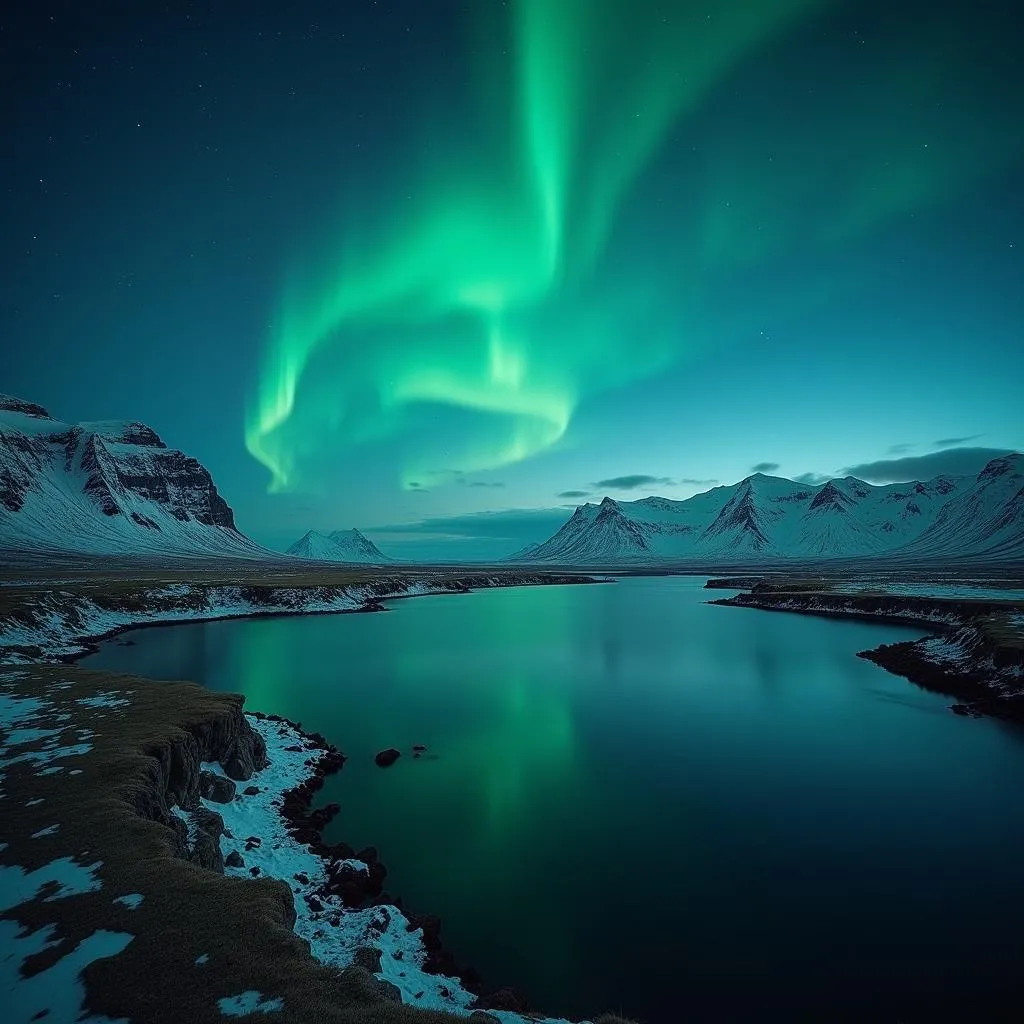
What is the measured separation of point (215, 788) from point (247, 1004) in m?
15.1

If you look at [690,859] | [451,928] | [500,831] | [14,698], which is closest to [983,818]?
[690,859]

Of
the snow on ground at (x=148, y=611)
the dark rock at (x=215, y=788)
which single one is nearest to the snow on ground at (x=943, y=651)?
the dark rock at (x=215, y=788)

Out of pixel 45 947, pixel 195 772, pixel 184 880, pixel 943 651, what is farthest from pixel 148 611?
pixel 943 651

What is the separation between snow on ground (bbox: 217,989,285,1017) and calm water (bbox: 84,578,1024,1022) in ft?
25.2

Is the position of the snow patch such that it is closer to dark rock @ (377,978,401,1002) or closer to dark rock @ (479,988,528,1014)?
dark rock @ (377,978,401,1002)

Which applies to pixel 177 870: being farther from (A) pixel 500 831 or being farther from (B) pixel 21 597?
(B) pixel 21 597

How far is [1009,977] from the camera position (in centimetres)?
1266

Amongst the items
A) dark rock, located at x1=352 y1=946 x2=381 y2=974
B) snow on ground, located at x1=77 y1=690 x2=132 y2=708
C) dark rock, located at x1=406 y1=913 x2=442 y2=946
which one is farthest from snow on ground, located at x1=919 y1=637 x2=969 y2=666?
snow on ground, located at x1=77 y1=690 x2=132 y2=708

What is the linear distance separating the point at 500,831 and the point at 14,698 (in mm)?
23373

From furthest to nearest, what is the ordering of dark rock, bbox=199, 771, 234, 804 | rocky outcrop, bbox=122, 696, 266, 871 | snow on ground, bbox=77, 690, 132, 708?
1. snow on ground, bbox=77, 690, 132, 708
2. dark rock, bbox=199, 771, 234, 804
3. rocky outcrop, bbox=122, 696, 266, 871

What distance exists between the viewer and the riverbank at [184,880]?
7.93m

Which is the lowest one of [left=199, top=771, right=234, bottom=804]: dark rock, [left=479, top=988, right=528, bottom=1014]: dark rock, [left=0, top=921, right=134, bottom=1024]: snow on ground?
[left=479, top=988, right=528, bottom=1014]: dark rock

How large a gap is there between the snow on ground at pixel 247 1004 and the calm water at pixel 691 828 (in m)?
7.68

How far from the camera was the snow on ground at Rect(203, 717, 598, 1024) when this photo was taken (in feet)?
38.4
